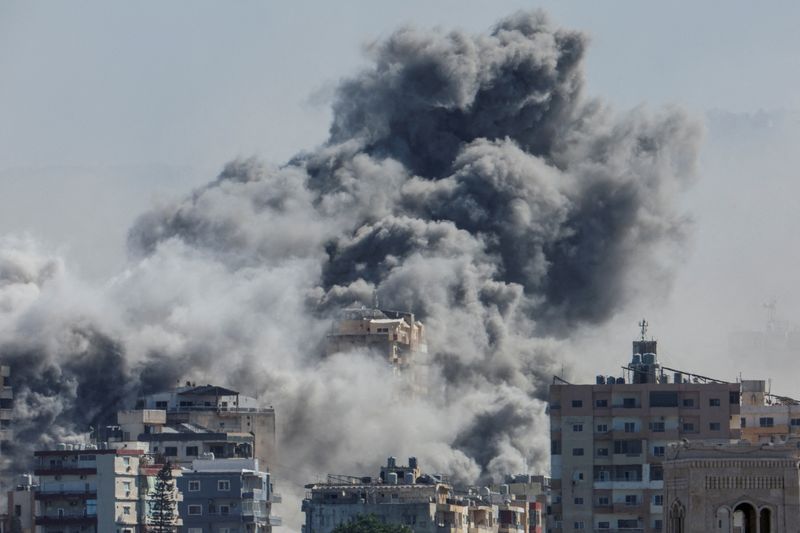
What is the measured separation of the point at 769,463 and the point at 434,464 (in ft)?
370

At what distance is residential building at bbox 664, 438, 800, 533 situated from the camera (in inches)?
2803

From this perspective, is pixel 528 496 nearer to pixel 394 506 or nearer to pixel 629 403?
pixel 394 506

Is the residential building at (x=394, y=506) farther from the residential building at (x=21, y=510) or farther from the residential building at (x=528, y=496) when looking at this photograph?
the residential building at (x=21, y=510)

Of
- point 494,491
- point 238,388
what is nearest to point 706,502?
point 494,491

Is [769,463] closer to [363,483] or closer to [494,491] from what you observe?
[363,483]

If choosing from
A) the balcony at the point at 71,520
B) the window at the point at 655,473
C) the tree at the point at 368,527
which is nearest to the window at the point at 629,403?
the window at the point at 655,473

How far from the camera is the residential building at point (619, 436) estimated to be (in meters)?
123

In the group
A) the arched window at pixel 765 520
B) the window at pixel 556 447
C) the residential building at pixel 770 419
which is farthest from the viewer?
the residential building at pixel 770 419

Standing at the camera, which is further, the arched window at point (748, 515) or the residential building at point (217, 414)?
the residential building at point (217, 414)

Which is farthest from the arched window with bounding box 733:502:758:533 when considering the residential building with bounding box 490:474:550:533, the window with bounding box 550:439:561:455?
the residential building with bounding box 490:474:550:533

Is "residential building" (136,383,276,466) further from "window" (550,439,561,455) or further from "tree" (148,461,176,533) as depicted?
"window" (550,439,561,455)

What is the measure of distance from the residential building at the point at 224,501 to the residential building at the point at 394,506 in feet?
11.8

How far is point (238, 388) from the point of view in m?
197

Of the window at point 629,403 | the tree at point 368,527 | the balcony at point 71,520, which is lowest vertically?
the tree at point 368,527
